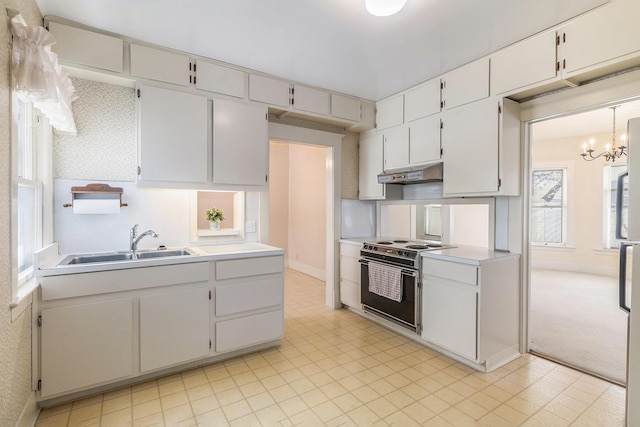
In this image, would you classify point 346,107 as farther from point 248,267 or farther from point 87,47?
point 87,47

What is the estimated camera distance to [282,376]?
7.86 ft

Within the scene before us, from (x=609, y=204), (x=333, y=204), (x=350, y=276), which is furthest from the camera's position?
(x=609, y=204)

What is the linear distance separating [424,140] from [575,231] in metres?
4.87

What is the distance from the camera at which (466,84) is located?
2.82 metres

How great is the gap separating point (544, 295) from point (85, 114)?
596cm

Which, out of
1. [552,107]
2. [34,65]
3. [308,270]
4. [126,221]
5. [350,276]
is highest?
[552,107]

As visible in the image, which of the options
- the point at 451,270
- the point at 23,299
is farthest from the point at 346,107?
the point at 23,299

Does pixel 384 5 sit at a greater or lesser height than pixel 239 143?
greater

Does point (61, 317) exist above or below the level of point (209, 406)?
above

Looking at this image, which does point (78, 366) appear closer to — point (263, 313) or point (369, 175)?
point (263, 313)

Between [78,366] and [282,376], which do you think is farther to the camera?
[282,376]

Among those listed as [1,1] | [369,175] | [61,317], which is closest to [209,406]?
[61,317]

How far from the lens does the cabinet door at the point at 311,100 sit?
130 inches

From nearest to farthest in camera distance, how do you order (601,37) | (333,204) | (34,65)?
(34,65) → (601,37) → (333,204)
